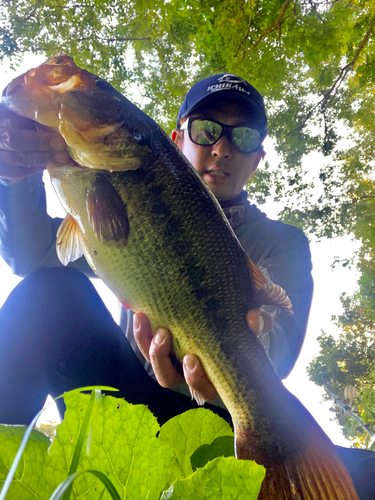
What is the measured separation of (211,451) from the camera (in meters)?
0.46

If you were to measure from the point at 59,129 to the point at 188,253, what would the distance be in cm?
76

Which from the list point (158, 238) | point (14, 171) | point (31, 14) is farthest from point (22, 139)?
point (31, 14)

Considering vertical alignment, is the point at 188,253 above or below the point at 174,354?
above

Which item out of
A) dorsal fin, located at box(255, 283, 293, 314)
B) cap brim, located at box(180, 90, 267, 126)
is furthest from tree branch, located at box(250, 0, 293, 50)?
dorsal fin, located at box(255, 283, 293, 314)

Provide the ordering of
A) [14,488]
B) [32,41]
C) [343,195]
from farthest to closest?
1. [343,195]
2. [32,41]
3. [14,488]

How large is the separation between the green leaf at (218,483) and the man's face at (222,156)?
2.64 metres

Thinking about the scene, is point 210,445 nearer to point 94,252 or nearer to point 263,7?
point 94,252

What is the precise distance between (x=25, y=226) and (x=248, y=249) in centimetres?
161

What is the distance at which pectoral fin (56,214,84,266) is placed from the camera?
1.57 metres

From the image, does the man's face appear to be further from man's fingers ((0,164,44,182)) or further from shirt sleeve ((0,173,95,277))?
man's fingers ((0,164,44,182))

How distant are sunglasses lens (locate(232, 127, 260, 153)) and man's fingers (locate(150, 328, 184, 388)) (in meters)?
1.90

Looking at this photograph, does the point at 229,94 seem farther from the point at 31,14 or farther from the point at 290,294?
the point at 31,14

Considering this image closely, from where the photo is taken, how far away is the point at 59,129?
1.49m

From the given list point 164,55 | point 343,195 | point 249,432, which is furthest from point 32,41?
point 343,195
